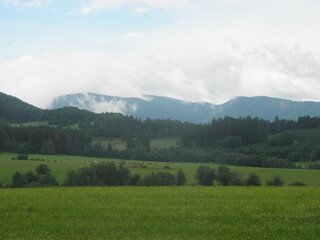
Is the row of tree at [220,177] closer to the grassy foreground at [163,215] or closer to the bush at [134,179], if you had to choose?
the bush at [134,179]

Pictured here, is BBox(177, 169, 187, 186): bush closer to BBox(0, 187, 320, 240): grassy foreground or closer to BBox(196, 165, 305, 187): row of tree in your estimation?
BBox(196, 165, 305, 187): row of tree

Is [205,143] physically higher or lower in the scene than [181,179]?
higher

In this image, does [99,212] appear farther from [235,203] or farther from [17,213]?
[235,203]

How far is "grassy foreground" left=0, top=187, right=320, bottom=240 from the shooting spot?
1264 cm

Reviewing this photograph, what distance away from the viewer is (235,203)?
16.6m

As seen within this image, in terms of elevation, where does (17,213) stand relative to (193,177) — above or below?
above

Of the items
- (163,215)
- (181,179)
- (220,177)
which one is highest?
(163,215)

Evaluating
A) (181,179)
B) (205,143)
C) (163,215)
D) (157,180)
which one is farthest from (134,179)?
(205,143)

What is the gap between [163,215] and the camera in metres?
14.6

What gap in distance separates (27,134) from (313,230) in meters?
178

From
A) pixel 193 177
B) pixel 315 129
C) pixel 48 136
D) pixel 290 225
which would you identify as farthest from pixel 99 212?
pixel 315 129

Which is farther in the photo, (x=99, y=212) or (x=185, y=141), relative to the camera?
(x=185, y=141)

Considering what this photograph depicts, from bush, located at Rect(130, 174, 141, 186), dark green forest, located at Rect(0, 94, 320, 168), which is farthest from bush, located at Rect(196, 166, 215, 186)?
dark green forest, located at Rect(0, 94, 320, 168)

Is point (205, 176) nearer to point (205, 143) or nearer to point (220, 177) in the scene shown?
point (220, 177)
